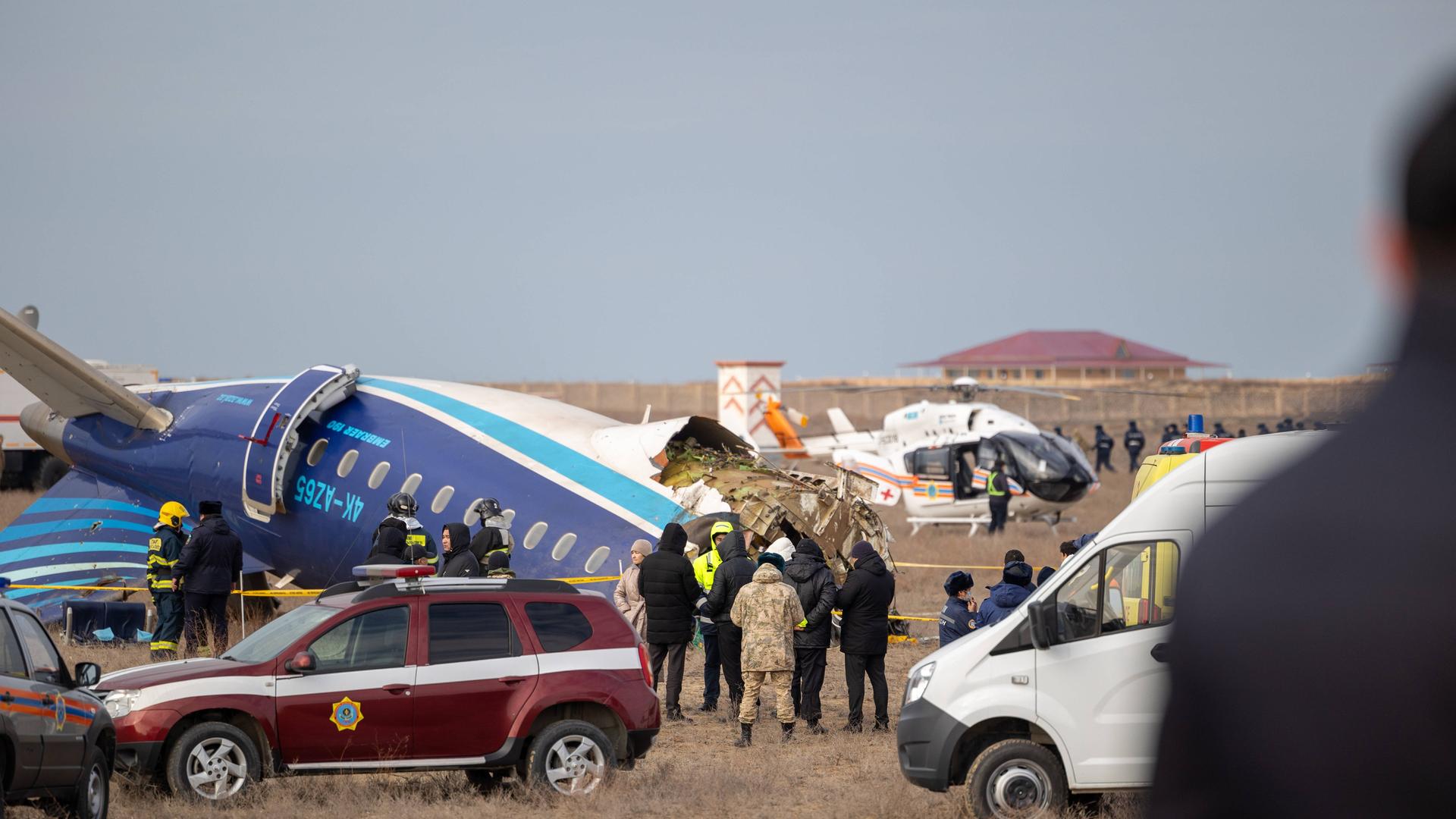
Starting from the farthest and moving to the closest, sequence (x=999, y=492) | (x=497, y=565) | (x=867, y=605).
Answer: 1. (x=999, y=492)
2. (x=497, y=565)
3. (x=867, y=605)

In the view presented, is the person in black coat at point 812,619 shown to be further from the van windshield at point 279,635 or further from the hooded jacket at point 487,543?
the van windshield at point 279,635

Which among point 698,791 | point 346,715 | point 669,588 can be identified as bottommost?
point 698,791

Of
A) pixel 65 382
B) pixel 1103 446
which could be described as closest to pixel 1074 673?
pixel 65 382

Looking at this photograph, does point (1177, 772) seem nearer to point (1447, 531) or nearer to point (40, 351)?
point (1447, 531)

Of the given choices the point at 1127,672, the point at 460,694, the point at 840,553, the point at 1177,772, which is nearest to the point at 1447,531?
the point at 1177,772

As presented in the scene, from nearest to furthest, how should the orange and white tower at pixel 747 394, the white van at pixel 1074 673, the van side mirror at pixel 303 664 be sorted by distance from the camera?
the white van at pixel 1074 673 < the van side mirror at pixel 303 664 < the orange and white tower at pixel 747 394

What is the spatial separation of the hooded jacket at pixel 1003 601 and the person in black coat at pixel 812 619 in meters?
1.77

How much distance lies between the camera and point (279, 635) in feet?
38.2

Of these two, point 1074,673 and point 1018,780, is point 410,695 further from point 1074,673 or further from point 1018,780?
point 1074,673

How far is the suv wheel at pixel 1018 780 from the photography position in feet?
33.3

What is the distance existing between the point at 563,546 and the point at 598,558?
521mm

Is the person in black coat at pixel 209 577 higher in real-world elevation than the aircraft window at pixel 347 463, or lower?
lower

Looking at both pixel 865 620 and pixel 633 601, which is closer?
pixel 865 620

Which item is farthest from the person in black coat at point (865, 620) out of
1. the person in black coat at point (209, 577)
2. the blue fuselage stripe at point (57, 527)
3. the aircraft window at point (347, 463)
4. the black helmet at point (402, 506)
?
the blue fuselage stripe at point (57, 527)
